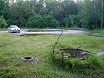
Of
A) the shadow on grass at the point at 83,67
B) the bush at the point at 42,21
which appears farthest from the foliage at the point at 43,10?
the shadow on grass at the point at 83,67

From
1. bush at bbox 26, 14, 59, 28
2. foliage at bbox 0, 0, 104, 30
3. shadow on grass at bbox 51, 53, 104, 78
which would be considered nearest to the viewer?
shadow on grass at bbox 51, 53, 104, 78

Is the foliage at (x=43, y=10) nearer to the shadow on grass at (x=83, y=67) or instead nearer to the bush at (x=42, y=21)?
the bush at (x=42, y=21)

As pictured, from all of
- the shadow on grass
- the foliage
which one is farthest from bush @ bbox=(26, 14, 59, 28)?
the shadow on grass

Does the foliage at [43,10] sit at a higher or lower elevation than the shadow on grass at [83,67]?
higher

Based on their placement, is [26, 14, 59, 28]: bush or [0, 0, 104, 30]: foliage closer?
[26, 14, 59, 28]: bush

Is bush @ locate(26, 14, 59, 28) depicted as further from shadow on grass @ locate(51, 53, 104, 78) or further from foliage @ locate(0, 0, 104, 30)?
shadow on grass @ locate(51, 53, 104, 78)

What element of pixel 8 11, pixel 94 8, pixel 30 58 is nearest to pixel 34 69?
pixel 30 58

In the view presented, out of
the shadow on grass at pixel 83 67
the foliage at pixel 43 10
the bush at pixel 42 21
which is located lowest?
the shadow on grass at pixel 83 67

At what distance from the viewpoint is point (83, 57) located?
9672 millimetres

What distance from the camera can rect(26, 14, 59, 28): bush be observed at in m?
36.9

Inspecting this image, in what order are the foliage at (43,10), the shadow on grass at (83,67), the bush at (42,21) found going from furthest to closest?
the foliage at (43,10), the bush at (42,21), the shadow on grass at (83,67)

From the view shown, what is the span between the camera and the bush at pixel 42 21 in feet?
121

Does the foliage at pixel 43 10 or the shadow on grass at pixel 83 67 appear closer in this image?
the shadow on grass at pixel 83 67

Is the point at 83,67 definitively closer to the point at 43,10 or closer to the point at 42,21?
the point at 42,21
